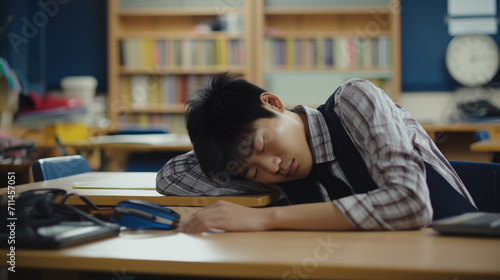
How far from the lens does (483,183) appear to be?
156 centimetres

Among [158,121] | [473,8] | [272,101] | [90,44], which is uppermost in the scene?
[473,8]

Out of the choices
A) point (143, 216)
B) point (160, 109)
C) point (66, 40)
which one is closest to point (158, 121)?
point (160, 109)

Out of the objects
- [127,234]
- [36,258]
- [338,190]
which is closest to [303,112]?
[338,190]

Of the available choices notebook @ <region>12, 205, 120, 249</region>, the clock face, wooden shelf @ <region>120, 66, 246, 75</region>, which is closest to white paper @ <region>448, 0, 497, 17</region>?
the clock face

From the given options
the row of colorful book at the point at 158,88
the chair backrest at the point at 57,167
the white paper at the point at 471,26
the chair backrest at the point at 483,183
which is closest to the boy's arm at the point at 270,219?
the chair backrest at the point at 483,183

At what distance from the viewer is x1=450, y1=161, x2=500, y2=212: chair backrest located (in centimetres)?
154

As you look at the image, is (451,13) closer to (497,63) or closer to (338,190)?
(497,63)

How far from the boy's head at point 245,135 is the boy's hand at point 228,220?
0.18 meters

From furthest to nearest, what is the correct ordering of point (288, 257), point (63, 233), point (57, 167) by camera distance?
point (57, 167)
point (63, 233)
point (288, 257)

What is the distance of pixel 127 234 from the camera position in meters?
1.08

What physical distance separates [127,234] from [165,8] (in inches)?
179

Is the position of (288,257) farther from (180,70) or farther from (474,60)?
(474,60)

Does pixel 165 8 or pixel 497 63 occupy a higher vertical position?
pixel 165 8

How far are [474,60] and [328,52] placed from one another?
1245 millimetres
